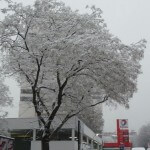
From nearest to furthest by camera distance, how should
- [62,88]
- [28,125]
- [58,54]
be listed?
[58,54]
[62,88]
[28,125]

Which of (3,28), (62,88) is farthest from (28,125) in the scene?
(3,28)

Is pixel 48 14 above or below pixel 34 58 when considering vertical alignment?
above

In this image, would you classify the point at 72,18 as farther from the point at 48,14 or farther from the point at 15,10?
the point at 15,10

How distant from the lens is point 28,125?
34.2m

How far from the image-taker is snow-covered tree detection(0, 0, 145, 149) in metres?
18.6

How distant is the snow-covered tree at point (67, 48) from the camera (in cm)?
1862

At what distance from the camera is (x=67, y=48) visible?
18266 mm

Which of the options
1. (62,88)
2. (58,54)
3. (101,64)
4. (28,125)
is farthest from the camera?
(28,125)

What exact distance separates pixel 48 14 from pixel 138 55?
5652mm

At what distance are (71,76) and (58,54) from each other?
269cm

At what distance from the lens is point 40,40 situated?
19562 millimetres

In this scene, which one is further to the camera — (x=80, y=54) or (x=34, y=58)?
(x=34, y=58)

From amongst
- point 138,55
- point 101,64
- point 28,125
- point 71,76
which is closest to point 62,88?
point 71,76

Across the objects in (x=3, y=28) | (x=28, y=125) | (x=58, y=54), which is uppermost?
(x=3, y=28)
